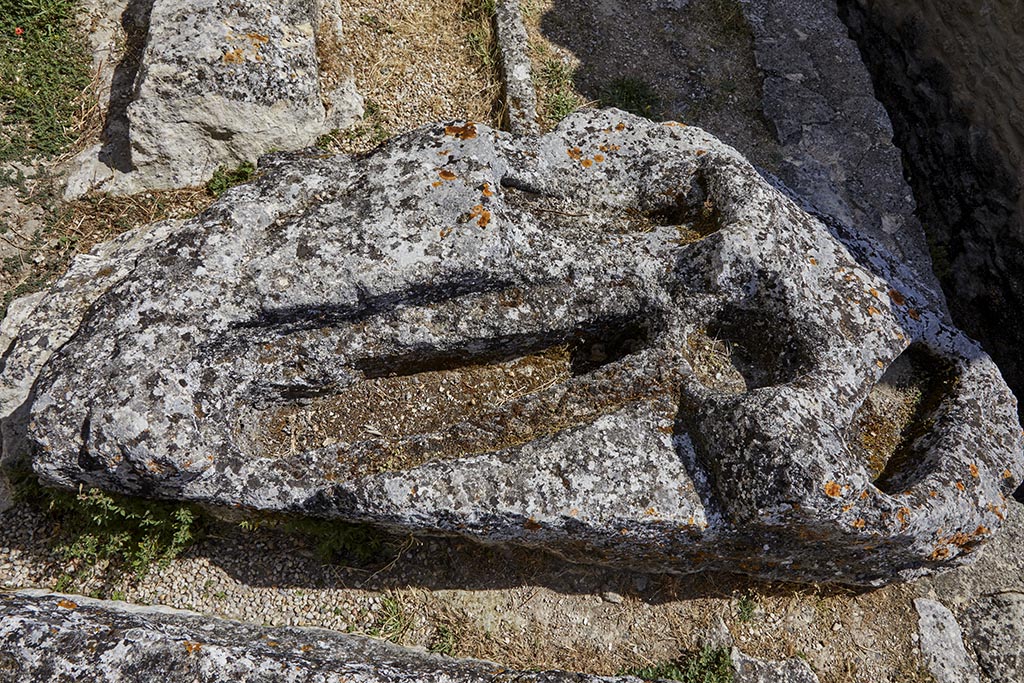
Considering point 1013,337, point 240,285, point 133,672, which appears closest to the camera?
point 133,672

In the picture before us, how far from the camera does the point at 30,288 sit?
16.6 feet

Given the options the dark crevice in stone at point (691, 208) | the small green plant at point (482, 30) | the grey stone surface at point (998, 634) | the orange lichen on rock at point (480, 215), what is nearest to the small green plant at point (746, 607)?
the grey stone surface at point (998, 634)

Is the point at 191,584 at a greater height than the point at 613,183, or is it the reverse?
the point at 613,183

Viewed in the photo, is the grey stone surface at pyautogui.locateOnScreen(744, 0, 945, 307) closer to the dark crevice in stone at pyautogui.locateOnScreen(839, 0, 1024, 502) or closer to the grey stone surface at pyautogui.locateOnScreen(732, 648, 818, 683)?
the dark crevice in stone at pyautogui.locateOnScreen(839, 0, 1024, 502)

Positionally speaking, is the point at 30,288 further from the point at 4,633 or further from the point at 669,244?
the point at 669,244

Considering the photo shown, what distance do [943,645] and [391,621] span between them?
3.38 metres

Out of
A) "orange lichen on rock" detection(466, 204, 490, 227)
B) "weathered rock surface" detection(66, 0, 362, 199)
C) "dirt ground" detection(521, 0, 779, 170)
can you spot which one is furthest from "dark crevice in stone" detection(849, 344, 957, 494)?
"weathered rock surface" detection(66, 0, 362, 199)

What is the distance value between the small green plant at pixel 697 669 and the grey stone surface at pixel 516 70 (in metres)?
3.82

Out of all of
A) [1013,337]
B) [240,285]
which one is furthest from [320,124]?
[1013,337]

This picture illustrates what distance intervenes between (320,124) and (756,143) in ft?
11.6

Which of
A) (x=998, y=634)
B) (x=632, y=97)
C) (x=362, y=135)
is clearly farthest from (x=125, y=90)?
(x=998, y=634)

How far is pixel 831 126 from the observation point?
6.57 meters

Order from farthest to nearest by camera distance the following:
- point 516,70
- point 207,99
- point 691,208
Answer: point 516,70 < point 207,99 < point 691,208

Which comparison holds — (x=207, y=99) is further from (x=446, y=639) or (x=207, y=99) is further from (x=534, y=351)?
(x=446, y=639)
